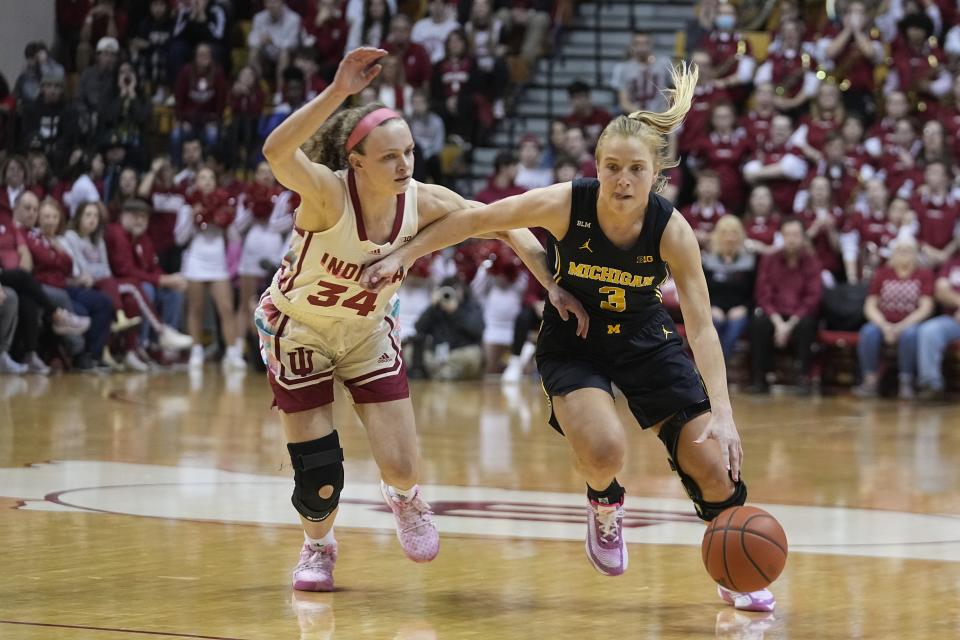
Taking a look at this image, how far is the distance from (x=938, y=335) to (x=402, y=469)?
8.32 metres

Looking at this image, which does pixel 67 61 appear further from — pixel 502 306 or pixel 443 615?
pixel 443 615

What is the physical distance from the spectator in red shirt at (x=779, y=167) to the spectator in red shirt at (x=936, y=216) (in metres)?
1.26

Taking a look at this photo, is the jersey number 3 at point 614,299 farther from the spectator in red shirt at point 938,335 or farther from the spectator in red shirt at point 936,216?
the spectator in red shirt at point 936,216

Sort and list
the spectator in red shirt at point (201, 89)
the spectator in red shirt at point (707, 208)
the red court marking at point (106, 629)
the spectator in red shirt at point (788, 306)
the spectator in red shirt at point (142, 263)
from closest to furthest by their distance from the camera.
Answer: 1. the red court marking at point (106, 629)
2. the spectator in red shirt at point (788, 306)
3. the spectator in red shirt at point (707, 208)
4. the spectator in red shirt at point (142, 263)
5. the spectator in red shirt at point (201, 89)

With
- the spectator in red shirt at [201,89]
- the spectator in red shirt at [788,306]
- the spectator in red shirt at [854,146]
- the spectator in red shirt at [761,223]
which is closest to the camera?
the spectator in red shirt at [788,306]

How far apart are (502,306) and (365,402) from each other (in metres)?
8.86

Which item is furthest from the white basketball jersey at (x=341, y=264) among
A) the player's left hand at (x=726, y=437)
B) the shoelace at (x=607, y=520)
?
the player's left hand at (x=726, y=437)

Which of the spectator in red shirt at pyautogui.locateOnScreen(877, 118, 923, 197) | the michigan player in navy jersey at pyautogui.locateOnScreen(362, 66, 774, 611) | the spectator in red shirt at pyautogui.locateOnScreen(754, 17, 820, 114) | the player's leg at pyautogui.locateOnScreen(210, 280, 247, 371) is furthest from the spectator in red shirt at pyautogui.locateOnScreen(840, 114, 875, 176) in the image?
the michigan player in navy jersey at pyautogui.locateOnScreen(362, 66, 774, 611)

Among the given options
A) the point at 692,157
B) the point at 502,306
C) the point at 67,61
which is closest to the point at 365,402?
the point at 502,306

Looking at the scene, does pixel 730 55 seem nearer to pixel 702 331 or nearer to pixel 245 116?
pixel 245 116

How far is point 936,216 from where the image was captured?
1271 centimetres

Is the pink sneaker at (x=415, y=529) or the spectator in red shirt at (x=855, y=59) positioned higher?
the spectator in red shirt at (x=855, y=59)

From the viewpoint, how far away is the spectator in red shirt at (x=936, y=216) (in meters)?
12.6

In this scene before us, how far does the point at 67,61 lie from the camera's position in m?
17.2
